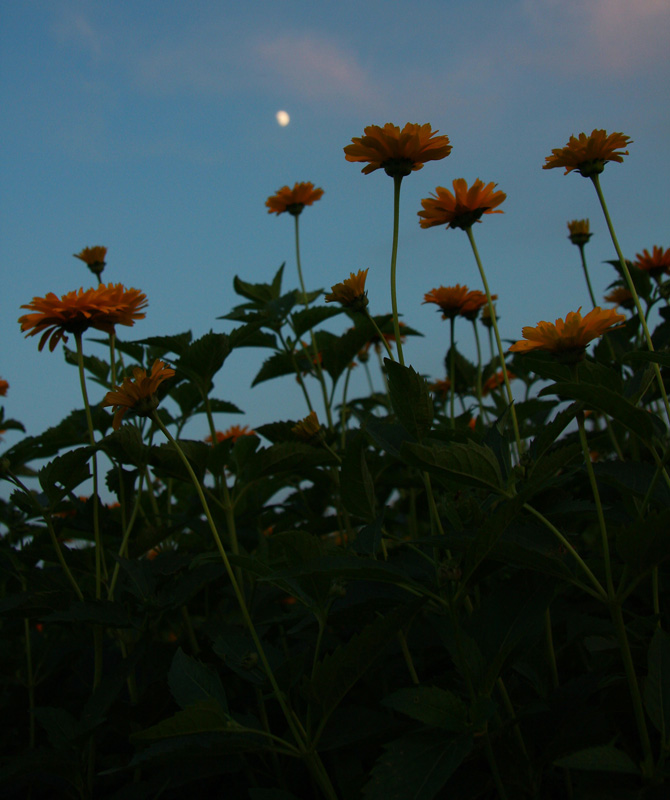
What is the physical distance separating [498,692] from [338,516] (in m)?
0.95

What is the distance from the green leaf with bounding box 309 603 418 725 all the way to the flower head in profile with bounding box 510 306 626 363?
19.4 inches

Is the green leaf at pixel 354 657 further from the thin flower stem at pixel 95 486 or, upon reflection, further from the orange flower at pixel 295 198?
the orange flower at pixel 295 198

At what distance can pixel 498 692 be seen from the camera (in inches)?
49.4

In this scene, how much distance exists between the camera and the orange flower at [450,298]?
200 cm

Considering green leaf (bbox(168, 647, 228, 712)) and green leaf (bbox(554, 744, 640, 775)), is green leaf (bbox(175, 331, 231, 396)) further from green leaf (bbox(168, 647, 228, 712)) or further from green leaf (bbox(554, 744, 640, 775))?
green leaf (bbox(554, 744, 640, 775))

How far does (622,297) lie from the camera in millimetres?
2768

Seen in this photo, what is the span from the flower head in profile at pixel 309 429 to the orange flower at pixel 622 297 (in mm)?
1590

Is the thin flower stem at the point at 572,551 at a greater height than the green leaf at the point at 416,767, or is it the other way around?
the thin flower stem at the point at 572,551

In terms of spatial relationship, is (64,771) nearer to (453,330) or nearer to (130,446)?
(130,446)

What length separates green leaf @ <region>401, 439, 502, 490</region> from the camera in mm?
940

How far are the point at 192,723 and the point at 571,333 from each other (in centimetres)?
88

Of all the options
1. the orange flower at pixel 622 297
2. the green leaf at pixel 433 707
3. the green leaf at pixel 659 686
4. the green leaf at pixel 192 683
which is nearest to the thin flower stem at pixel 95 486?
the green leaf at pixel 192 683

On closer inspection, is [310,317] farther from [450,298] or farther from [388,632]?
[388,632]

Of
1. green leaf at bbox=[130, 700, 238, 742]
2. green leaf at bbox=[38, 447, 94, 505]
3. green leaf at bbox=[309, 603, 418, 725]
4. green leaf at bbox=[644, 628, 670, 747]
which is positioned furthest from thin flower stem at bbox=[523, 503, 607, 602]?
green leaf at bbox=[38, 447, 94, 505]
